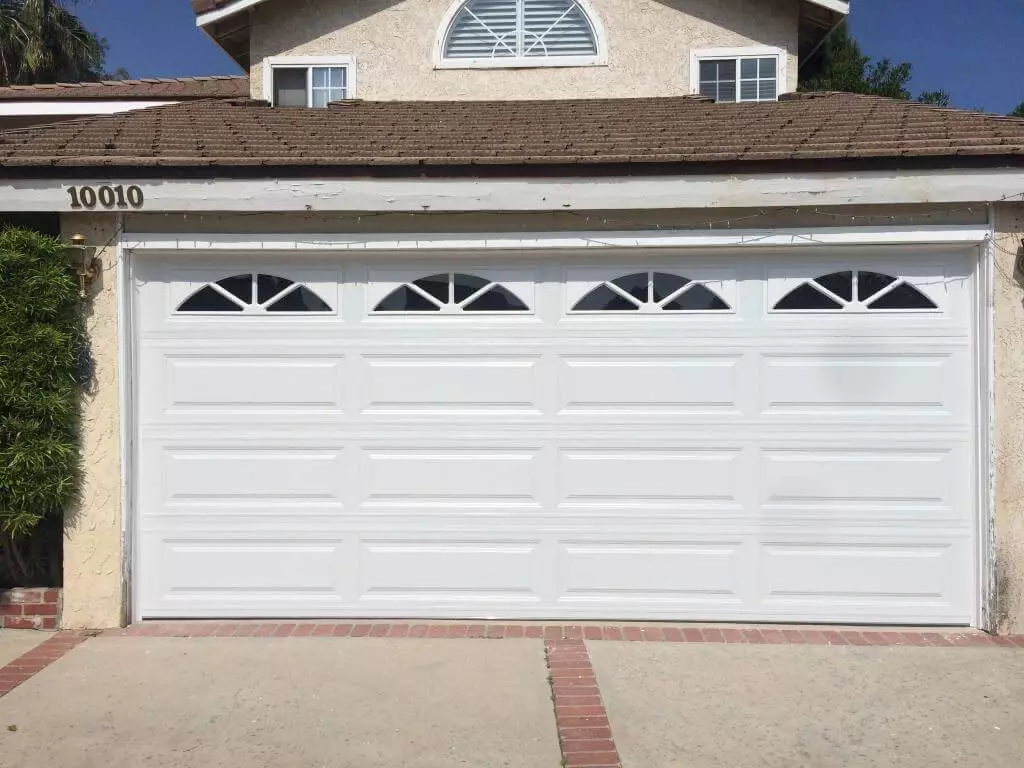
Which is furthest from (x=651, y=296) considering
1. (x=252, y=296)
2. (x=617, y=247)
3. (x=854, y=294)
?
(x=252, y=296)

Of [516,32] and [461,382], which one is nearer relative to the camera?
[461,382]

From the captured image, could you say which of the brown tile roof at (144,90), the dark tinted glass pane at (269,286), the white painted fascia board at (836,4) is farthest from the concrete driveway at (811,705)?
the brown tile roof at (144,90)

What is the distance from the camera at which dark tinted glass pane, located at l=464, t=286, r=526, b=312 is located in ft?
17.6

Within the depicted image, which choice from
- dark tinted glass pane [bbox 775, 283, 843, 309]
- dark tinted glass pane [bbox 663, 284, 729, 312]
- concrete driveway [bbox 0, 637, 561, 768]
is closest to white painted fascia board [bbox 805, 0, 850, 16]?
dark tinted glass pane [bbox 775, 283, 843, 309]

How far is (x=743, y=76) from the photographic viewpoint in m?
7.79

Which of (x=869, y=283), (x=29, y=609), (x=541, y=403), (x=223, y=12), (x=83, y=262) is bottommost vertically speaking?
(x=29, y=609)

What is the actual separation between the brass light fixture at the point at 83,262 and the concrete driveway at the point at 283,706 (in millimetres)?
2153

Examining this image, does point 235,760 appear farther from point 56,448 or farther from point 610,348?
point 610,348

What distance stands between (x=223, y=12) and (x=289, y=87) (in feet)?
2.94

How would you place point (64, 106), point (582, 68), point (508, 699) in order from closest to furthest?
point (508, 699) → point (582, 68) → point (64, 106)

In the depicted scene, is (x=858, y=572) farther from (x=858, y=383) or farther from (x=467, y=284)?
(x=467, y=284)

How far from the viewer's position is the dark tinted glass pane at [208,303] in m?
5.40

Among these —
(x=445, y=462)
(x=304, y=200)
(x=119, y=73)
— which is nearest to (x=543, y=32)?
(x=304, y=200)

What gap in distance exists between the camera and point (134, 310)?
5332mm
